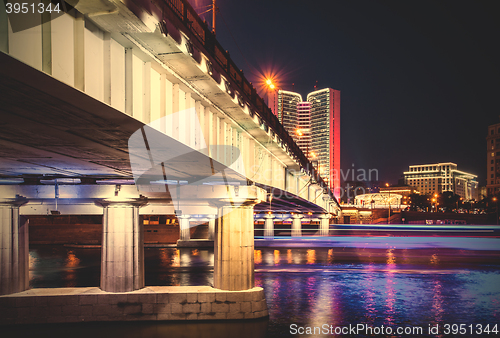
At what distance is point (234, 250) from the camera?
58.8 ft

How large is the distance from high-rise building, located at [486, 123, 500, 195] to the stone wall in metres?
171

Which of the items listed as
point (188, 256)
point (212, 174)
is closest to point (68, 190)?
point (212, 174)

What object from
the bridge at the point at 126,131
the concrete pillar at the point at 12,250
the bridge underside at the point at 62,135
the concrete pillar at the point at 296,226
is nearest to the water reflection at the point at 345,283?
the bridge at the point at 126,131

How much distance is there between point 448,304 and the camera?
22453mm

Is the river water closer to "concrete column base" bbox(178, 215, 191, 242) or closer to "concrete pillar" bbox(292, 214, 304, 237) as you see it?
"concrete column base" bbox(178, 215, 191, 242)

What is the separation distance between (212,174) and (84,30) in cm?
1148

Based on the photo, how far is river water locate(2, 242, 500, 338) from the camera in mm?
16625

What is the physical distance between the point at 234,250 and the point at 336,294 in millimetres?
10094

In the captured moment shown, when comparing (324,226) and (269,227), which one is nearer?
(269,227)

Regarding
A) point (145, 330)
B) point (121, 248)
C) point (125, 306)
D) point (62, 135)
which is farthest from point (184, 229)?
point (62, 135)

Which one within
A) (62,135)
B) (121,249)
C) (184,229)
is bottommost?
(184,229)

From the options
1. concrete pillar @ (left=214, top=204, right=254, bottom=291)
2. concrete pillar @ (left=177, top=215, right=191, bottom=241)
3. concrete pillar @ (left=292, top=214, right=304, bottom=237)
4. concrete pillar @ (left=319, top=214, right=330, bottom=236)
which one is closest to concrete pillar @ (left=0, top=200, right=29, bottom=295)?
concrete pillar @ (left=214, top=204, right=254, bottom=291)

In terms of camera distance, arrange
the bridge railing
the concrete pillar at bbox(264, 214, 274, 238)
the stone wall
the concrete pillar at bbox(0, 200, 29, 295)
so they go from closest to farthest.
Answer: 1. the bridge railing
2. the stone wall
3. the concrete pillar at bbox(0, 200, 29, 295)
4. the concrete pillar at bbox(264, 214, 274, 238)

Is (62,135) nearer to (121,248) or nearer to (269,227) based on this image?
(121,248)
